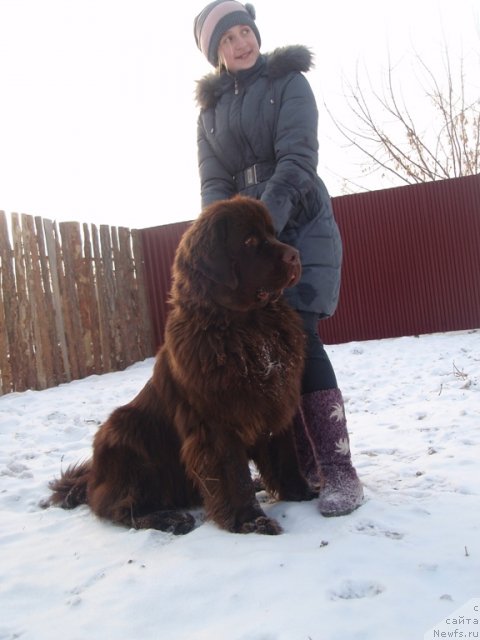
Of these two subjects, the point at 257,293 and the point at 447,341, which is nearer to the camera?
the point at 257,293

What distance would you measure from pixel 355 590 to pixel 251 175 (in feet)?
6.14

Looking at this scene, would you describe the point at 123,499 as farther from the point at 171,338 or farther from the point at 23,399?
the point at 23,399

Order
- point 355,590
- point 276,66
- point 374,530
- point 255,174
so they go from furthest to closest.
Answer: point 255,174
point 276,66
point 374,530
point 355,590

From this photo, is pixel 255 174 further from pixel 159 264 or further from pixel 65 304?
pixel 159 264

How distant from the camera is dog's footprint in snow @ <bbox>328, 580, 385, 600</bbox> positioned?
5.60 ft

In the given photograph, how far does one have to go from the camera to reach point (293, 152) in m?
2.54

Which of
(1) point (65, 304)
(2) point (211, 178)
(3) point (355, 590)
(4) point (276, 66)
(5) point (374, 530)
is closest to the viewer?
(3) point (355, 590)

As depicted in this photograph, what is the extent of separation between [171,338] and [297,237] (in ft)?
2.48

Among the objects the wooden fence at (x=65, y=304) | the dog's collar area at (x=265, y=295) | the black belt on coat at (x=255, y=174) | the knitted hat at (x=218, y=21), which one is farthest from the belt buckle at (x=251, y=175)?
the wooden fence at (x=65, y=304)

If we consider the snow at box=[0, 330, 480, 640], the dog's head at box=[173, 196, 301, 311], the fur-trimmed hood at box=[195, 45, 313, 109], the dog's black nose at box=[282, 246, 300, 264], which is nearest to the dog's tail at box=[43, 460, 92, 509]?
the snow at box=[0, 330, 480, 640]

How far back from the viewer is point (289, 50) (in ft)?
8.71

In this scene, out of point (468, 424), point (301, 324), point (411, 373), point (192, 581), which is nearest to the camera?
point (192, 581)

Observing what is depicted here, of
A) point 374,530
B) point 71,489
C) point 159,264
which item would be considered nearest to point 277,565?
point 374,530

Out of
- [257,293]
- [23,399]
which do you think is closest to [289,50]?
[257,293]
